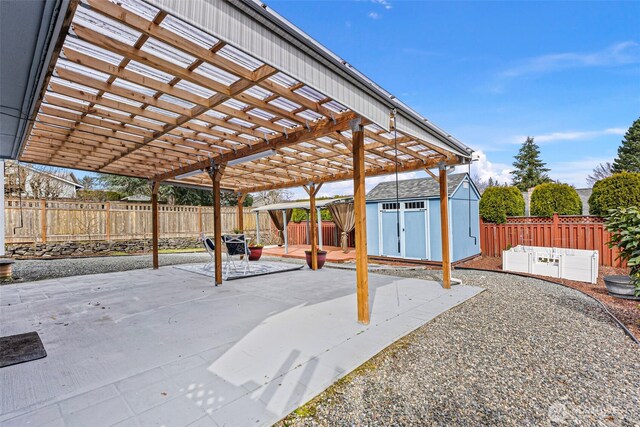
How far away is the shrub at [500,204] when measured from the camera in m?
9.28

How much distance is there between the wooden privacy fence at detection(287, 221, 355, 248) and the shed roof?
7234mm

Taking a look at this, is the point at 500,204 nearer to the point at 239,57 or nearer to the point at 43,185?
the point at 239,57

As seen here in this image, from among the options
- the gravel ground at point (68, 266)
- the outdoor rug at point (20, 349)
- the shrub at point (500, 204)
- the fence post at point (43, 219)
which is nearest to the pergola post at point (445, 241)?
the shrub at point (500, 204)

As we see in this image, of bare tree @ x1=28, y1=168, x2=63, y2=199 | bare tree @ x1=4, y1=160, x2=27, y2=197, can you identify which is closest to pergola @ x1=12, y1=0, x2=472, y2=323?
bare tree @ x1=4, y1=160, x2=27, y2=197

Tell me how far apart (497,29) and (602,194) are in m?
→ 5.03

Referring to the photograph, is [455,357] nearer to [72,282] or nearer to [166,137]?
[166,137]

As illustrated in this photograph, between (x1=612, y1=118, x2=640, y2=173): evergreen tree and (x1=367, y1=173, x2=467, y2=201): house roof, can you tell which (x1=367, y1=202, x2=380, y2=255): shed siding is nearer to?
(x1=367, y1=173, x2=467, y2=201): house roof

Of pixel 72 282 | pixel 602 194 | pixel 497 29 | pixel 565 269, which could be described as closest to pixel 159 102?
pixel 72 282

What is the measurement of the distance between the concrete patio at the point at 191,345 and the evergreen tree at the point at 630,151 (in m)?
27.3

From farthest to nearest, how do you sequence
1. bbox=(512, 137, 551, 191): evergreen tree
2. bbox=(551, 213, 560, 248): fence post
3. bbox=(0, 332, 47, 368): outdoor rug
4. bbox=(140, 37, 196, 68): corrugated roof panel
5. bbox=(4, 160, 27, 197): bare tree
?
bbox=(512, 137, 551, 191): evergreen tree → bbox=(4, 160, 27, 197): bare tree → bbox=(551, 213, 560, 248): fence post → bbox=(0, 332, 47, 368): outdoor rug → bbox=(140, 37, 196, 68): corrugated roof panel

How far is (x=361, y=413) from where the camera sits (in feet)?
6.27

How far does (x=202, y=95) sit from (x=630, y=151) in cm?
3228

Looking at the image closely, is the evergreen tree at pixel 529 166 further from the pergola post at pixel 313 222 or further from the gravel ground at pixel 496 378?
the gravel ground at pixel 496 378

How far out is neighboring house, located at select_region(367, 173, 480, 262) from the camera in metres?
8.51
